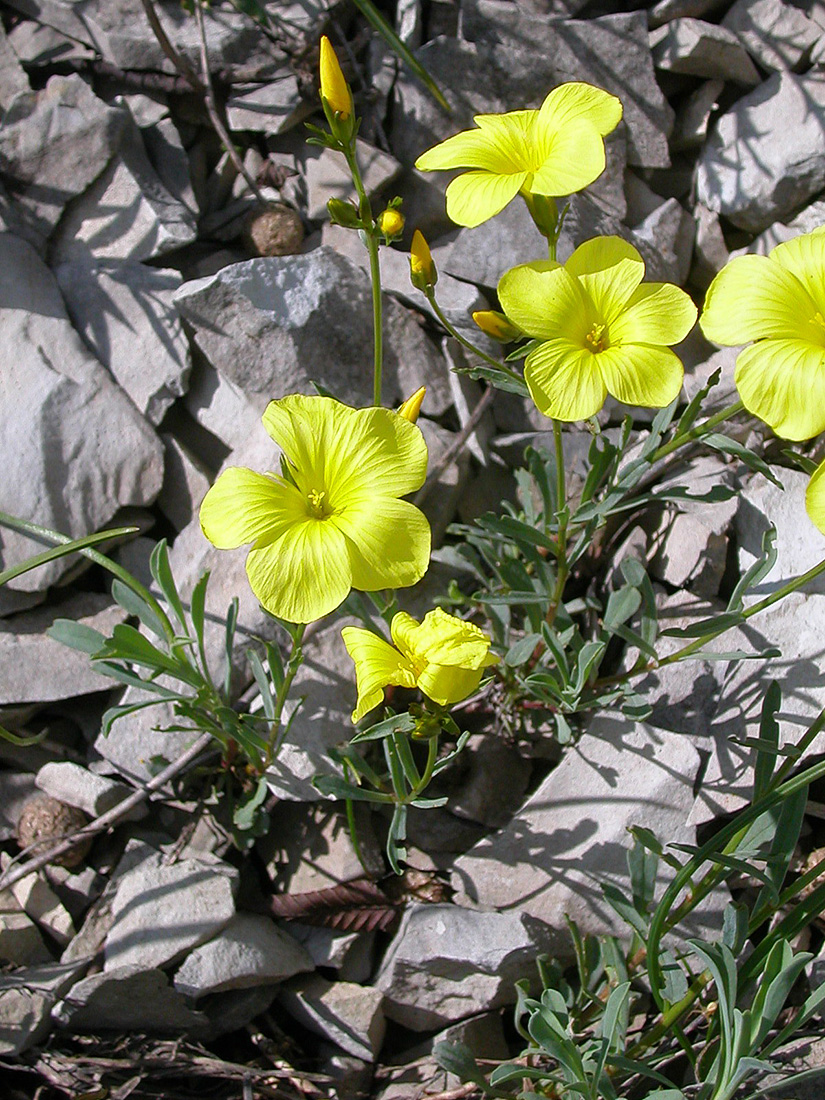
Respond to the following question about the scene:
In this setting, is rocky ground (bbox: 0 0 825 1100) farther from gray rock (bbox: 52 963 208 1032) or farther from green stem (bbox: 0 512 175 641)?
green stem (bbox: 0 512 175 641)

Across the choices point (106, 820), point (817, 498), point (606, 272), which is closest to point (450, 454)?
point (606, 272)

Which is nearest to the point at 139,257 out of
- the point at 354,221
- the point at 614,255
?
the point at 354,221

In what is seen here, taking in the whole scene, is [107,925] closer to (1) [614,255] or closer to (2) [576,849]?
(2) [576,849]

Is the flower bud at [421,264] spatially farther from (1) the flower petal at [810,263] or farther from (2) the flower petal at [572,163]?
(1) the flower petal at [810,263]

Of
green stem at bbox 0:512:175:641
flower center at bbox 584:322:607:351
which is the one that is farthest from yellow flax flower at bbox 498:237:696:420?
green stem at bbox 0:512:175:641

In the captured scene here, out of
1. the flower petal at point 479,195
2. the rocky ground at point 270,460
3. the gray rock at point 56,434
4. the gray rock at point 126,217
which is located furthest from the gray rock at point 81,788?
the flower petal at point 479,195

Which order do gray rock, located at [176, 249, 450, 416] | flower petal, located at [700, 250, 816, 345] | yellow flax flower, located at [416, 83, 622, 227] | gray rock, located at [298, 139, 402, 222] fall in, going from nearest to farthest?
1. flower petal, located at [700, 250, 816, 345]
2. yellow flax flower, located at [416, 83, 622, 227]
3. gray rock, located at [176, 249, 450, 416]
4. gray rock, located at [298, 139, 402, 222]

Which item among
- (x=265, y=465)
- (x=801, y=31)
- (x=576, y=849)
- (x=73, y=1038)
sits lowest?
(x=73, y=1038)
